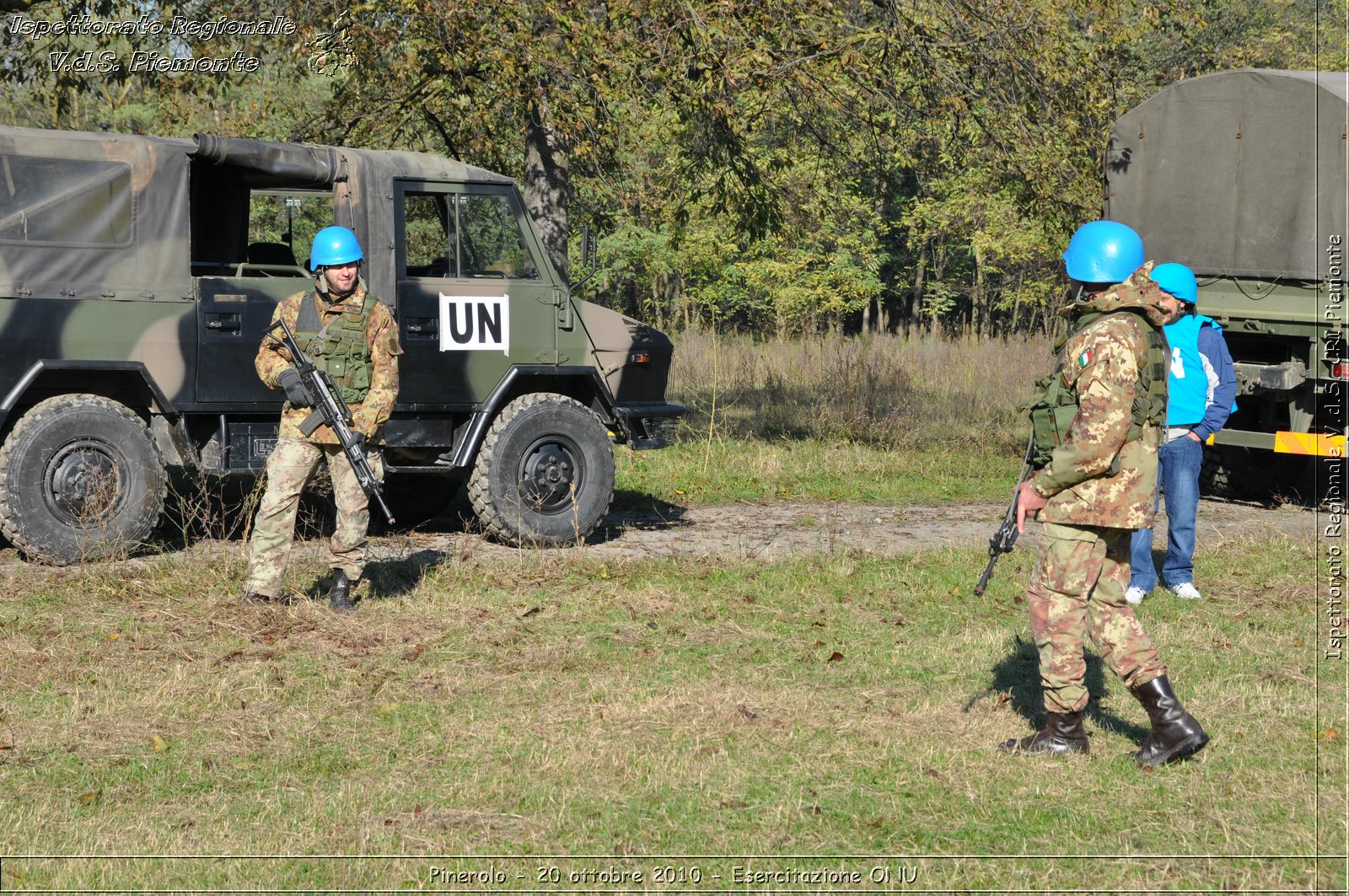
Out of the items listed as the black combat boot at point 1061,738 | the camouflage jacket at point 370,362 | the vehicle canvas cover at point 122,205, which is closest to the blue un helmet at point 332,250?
the camouflage jacket at point 370,362

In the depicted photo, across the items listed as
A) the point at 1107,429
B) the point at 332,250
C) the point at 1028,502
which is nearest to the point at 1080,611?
the point at 1028,502

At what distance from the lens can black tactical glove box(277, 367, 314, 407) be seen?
7.11 metres

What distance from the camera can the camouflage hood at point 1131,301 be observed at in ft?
16.3

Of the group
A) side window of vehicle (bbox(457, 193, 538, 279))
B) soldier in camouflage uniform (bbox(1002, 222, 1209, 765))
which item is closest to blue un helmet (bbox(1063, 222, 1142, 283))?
soldier in camouflage uniform (bbox(1002, 222, 1209, 765))

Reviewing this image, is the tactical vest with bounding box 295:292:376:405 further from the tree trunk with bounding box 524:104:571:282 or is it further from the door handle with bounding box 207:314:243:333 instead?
the tree trunk with bounding box 524:104:571:282

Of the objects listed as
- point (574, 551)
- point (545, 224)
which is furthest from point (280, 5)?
point (574, 551)

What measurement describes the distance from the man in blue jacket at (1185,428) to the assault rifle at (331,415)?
420cm

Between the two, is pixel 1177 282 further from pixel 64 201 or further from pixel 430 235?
pixel 64 201

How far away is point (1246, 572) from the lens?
891 centimetres

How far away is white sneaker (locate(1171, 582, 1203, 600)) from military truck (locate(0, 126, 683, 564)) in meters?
3.52

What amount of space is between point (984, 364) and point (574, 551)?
9639mm

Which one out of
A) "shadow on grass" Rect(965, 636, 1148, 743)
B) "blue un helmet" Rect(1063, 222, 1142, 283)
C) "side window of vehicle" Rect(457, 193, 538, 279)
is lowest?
"shadow on grass" Rect(965, 636, 1148, 743)

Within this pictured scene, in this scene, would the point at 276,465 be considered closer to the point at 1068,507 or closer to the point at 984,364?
the point at 1068,507

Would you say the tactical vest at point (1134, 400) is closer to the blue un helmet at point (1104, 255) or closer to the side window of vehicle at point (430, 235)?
the blue un helmet at point (1104, 255)
